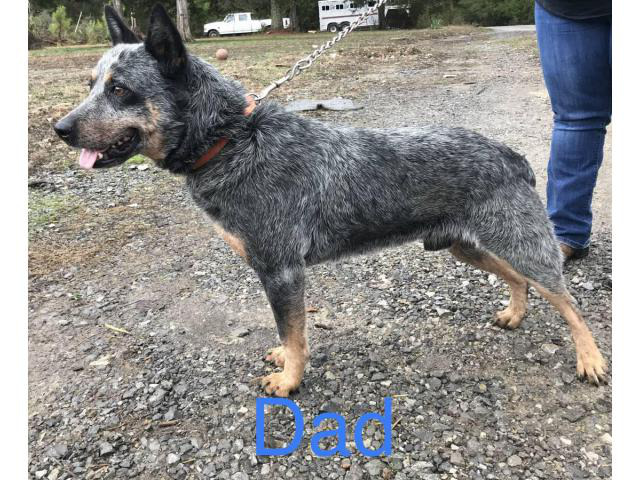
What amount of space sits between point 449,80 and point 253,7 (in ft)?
129

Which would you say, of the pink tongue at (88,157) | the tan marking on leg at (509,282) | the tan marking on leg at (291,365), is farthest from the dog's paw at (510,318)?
the pink tongue at (88,157)

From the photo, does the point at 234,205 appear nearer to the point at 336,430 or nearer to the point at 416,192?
the point at 416,192

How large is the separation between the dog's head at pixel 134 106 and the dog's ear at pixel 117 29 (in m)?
0.44

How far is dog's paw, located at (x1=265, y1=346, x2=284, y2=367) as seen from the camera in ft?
11.1

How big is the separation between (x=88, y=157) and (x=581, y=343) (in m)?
3.19

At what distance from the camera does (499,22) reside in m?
41.6

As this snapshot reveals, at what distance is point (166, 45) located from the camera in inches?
105

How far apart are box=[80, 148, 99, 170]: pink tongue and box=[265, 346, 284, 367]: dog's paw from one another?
166cm

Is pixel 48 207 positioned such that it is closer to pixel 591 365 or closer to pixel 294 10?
pixel 591 365

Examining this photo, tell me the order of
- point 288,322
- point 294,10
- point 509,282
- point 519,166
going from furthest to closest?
1. point 294,10
2. point 509,282
3. point 519,166
4. point 288,322

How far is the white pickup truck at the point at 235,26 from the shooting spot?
148 feet

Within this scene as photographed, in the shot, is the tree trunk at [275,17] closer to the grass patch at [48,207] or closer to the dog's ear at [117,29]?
the grass patch at [48,207]

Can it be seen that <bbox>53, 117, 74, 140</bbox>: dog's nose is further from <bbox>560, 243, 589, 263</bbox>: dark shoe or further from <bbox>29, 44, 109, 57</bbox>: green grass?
<bbox>29, 44, 109, 57</bbox>: green grass

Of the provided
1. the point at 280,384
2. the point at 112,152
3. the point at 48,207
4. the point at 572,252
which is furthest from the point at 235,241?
the point at 48,207
